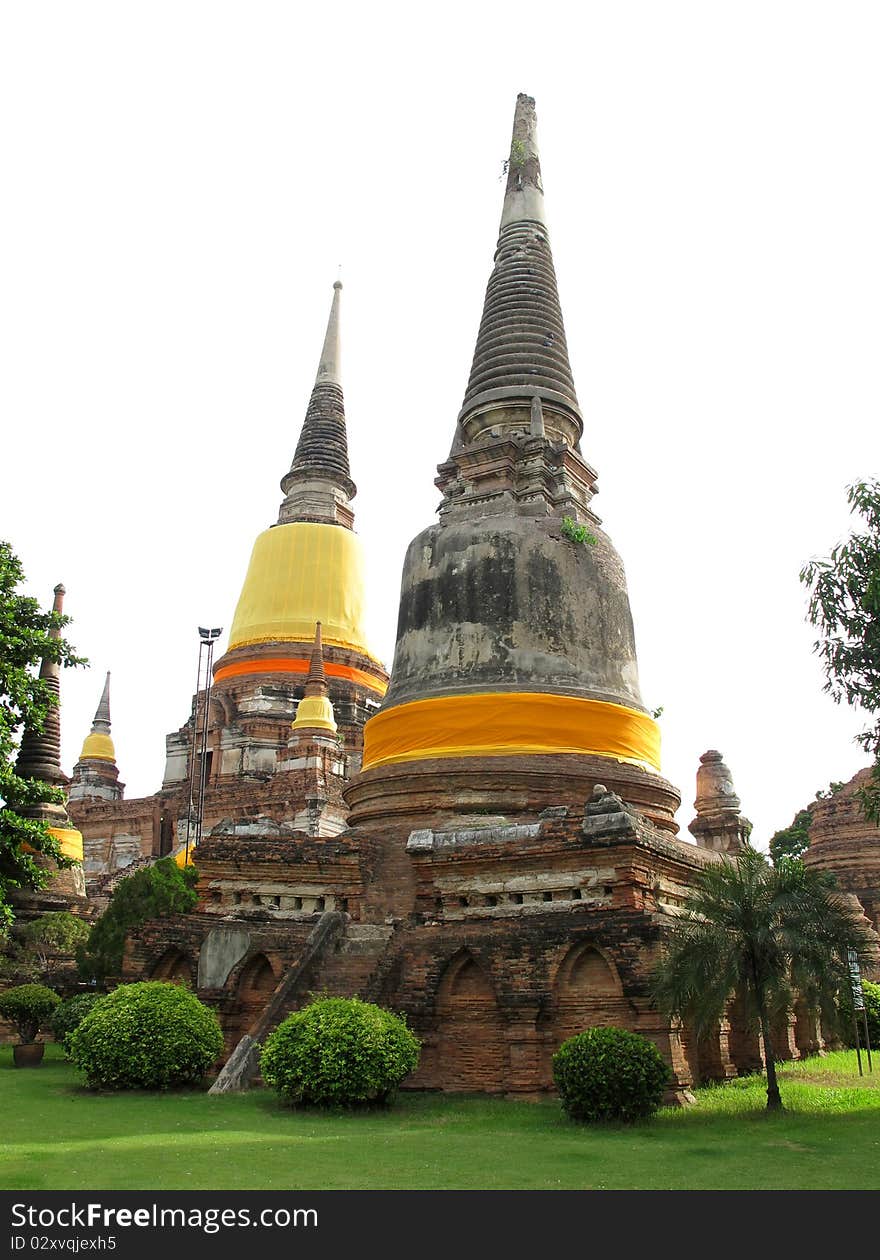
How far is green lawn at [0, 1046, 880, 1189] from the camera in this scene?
792 centimetres

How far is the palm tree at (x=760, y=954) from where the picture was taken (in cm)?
1149

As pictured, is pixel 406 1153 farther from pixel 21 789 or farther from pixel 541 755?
pixel 21 789

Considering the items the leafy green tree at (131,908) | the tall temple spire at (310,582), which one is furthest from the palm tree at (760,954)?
the tall temple spire at (310,582)

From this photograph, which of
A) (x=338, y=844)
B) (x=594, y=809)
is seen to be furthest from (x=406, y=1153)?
(x=338, y=844)

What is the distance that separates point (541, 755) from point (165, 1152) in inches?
366

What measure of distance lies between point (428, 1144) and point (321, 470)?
129 feet

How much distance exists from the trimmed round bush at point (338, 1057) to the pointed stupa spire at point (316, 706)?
82.0 ft

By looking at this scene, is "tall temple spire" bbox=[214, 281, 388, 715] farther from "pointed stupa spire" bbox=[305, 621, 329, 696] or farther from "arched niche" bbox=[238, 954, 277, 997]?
"arched niche" bbox=[238, 954, 277, 997]

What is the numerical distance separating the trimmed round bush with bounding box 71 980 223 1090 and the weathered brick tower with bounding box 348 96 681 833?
200 inches

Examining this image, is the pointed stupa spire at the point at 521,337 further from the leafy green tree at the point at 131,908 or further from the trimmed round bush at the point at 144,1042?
the trimmed round bush at the point at 144,1042

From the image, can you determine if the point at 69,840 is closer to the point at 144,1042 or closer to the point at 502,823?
the point at 502,823

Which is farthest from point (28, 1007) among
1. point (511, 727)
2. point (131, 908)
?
point (511, 727)

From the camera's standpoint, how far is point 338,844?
1655 cm

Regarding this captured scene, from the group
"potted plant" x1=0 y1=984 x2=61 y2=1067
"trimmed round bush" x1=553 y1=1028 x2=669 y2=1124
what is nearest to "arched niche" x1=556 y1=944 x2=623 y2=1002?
"trimmed round bush" x1=553 y1=1028 x2=669 y2=1124
